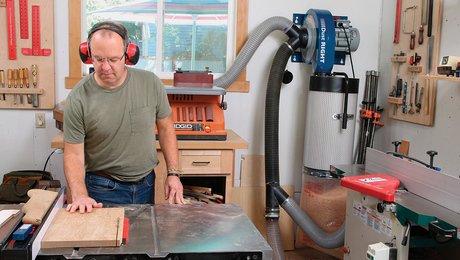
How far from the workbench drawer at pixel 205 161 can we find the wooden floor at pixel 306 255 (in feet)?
3.58

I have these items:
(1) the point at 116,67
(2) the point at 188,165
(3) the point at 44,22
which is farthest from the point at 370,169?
(3) the point at 44,22

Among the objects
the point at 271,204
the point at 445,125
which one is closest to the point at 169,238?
the point at 271,204

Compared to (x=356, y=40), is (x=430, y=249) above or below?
below

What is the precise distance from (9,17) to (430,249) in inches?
115

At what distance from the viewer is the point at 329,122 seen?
303cm

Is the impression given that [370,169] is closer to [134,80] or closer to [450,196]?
[450,196]

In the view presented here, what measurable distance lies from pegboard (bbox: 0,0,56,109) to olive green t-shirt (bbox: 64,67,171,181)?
133 cm

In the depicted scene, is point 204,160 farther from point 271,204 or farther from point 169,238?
point 169,238

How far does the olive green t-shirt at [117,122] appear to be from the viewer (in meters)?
1.87

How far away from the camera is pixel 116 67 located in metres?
1.80

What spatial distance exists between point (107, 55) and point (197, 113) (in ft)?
3.60

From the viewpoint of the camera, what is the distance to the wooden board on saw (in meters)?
1.24

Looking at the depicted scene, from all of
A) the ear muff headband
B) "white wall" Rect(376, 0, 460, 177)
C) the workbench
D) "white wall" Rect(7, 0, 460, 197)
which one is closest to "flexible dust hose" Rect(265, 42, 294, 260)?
"white wall" Rect(7, 0, 460, 197)

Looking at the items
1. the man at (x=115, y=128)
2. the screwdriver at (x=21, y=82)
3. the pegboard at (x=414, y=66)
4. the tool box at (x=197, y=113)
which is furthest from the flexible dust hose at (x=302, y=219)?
the screwdriver at (x=21, y=82)
